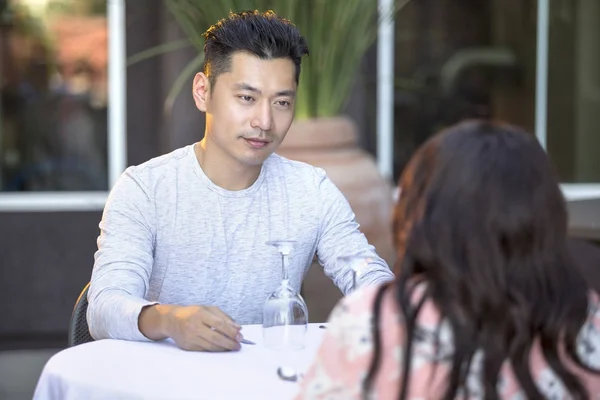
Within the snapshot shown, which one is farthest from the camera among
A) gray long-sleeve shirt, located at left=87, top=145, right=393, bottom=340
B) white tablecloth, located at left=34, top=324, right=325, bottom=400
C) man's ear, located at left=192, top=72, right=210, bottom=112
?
man's ear, located at left=192, top=72, right=210, bottom=112

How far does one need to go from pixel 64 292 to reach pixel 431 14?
2.28 meters

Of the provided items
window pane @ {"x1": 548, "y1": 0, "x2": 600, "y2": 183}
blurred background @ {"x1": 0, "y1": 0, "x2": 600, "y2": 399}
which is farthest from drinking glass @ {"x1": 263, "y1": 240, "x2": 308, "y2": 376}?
window pane @ {"x1": 548, "y1": 0, "x2": 600, "y2": 183}

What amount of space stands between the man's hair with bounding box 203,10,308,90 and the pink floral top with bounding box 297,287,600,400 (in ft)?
3.98

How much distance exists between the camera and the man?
8.63ft

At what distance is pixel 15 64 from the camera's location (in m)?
5.36

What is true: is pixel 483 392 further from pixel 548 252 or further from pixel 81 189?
pixel 81 189

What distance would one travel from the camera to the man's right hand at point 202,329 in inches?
82.8

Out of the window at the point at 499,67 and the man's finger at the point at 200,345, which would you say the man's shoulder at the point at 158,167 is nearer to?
the man's finger at the point at 200,345

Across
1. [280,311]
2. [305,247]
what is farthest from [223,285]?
[280,311]

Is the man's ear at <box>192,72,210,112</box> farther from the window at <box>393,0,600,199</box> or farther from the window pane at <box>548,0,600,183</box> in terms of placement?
the window pane at <box>548,0,600,183</box>

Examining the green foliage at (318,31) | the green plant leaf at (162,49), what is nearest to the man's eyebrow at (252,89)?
the green foliage at (318,31)

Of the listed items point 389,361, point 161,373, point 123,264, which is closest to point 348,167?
point 123,264

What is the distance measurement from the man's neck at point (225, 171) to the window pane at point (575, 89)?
3.17m

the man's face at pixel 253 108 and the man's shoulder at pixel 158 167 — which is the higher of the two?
the man's face at pixel 253 108
